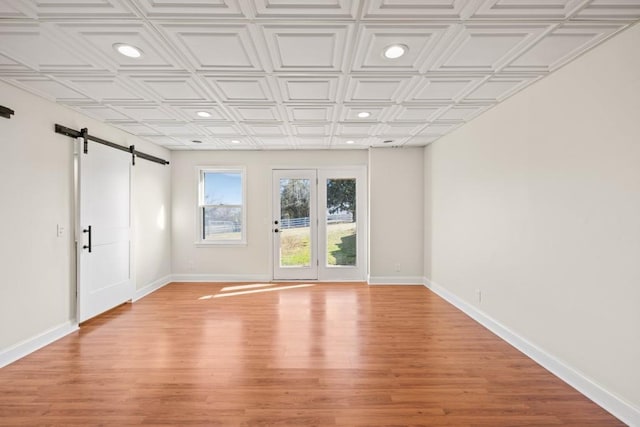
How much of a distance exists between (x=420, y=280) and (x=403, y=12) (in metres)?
4.57

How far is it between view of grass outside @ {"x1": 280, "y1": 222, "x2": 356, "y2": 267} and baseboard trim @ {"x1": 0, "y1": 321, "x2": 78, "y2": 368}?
3180 mm

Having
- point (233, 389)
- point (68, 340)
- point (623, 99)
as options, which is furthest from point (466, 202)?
point (68, 340)

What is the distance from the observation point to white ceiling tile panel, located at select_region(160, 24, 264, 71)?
1.89 metres

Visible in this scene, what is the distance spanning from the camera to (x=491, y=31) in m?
1.90

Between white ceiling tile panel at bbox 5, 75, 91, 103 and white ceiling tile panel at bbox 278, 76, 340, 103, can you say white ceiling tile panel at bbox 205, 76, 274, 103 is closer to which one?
white ceiling tile panel at bbox 278, 76, 340, 103

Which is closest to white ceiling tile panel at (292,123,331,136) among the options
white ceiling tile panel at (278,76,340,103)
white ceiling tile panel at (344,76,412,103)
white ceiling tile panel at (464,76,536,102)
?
white ceiling tile panel at (278,76,340,103)

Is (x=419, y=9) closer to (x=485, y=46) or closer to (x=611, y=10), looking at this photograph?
(x=485, y=46)

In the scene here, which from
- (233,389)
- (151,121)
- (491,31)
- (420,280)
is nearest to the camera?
(491,31)

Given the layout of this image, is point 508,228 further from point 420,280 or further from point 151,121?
point 151,121

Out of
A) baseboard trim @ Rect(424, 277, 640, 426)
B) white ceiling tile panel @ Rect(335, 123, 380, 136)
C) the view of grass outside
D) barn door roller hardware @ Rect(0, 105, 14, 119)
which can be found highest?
white ceiling tile panel @ Rect(335, 123, 380, 136)

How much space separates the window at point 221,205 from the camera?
225 inches

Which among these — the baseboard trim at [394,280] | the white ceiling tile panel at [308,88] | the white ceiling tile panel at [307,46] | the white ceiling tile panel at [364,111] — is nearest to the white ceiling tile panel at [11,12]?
the white ceiling tile panel at [307,46]

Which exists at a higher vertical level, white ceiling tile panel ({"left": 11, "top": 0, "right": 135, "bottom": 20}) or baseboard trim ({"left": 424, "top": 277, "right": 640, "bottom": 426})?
white ceiling tile panel ({"left": 11, "top": 0, "right": 135, "bottom": 20})

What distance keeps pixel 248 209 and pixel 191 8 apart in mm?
4169
